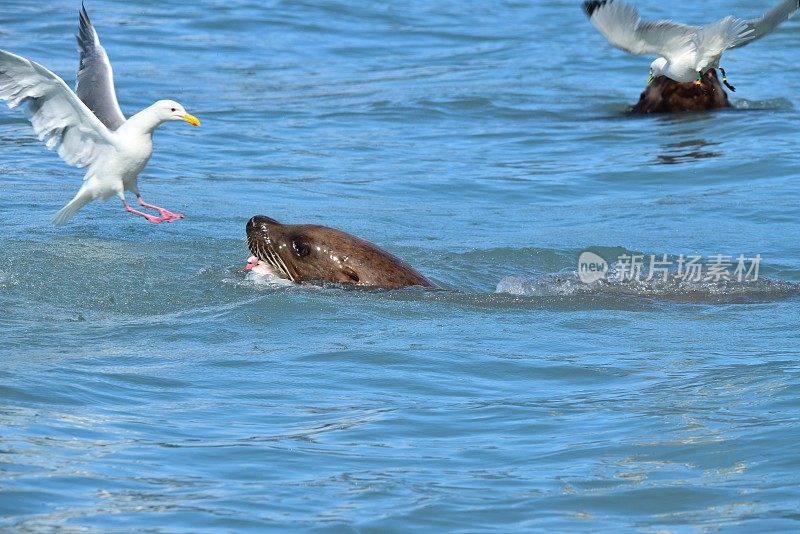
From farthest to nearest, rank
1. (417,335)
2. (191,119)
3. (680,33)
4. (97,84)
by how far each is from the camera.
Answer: (680,33) → (97,84) → (191,119) → (417,335)

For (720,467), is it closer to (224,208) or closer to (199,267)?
(199,267)

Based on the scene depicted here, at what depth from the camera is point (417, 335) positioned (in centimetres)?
693

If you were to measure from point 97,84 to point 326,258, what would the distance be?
2.60m

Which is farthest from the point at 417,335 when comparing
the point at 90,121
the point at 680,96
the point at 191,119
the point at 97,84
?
the point at 680,96

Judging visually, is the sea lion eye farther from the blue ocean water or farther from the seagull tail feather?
the seagull tail feather

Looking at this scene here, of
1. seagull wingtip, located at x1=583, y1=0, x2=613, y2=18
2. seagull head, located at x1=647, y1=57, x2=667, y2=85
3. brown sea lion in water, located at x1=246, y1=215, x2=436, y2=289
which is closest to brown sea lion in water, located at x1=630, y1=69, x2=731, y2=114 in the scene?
seagull head, located at x1=647, y1=57, x2=667, y2=85

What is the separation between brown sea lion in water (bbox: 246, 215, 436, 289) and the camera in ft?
25.1

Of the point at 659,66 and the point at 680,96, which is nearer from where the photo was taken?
the point at 659,66

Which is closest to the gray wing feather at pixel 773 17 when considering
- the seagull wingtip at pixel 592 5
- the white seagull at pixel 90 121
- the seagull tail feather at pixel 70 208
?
the seagull wingtip at pixel 592 5

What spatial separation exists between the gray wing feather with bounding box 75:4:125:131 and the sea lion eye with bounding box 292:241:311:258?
2244 millimetres

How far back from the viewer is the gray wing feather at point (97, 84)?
9461 millimetres

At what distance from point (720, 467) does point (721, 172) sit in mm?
7293

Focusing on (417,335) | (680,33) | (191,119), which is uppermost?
(680,33)

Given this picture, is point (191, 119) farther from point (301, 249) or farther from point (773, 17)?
point (773, 17)
